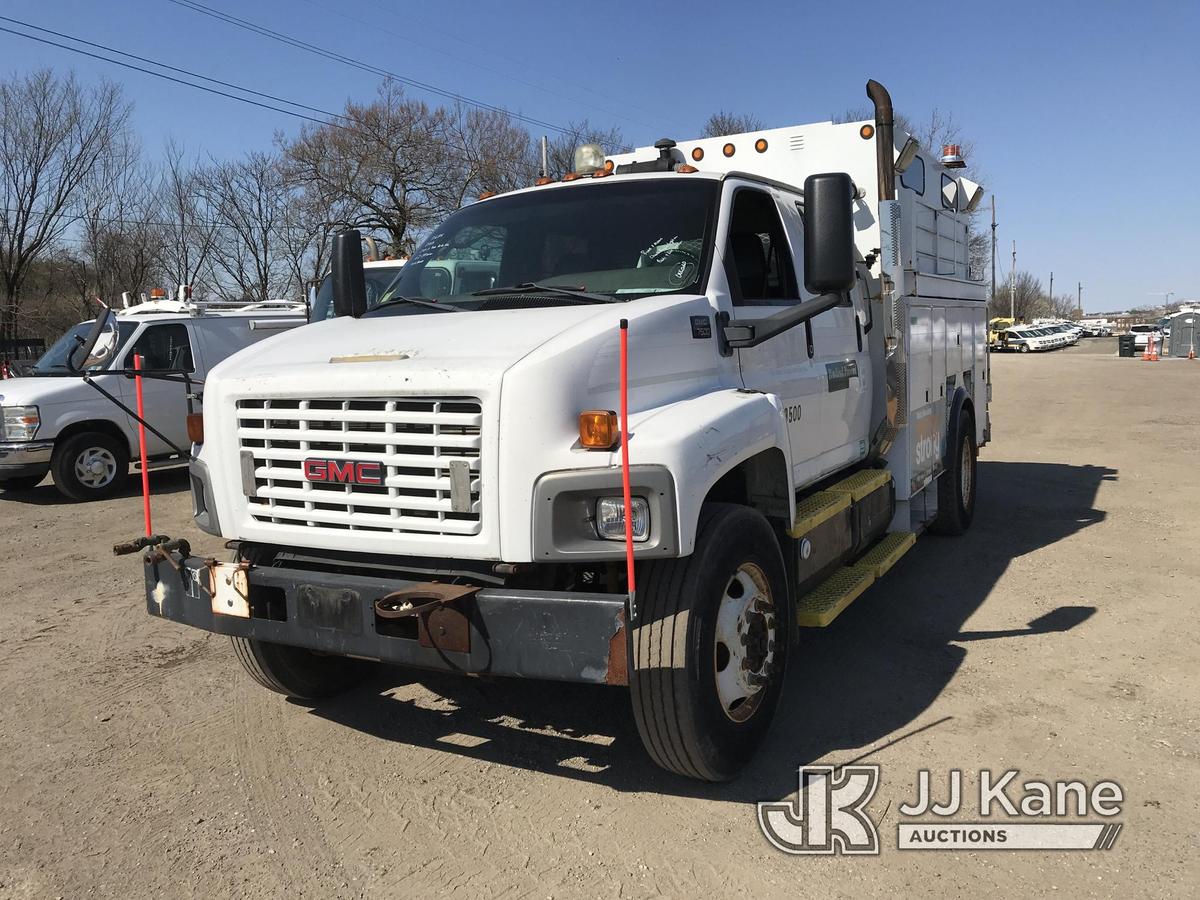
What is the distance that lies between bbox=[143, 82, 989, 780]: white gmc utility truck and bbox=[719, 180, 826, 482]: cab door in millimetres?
15

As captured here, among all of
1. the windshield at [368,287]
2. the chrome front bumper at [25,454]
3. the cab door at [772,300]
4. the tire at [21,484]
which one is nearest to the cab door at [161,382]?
the chrome front bumper at [25,454]

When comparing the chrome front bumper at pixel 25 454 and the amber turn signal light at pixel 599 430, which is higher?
the amber turn signal light at pixel 599 430

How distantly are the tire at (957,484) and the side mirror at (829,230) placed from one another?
401cm

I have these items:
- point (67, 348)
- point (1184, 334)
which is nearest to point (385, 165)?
point (67, 348)

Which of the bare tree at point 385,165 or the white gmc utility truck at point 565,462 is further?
the bare tree at point 385,165

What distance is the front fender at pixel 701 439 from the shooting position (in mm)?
3137

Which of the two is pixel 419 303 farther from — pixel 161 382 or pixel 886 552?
pixel 161 382

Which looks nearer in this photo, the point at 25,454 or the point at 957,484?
the point at 957,484

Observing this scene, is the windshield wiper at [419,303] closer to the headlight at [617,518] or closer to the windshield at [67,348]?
the headlight at [617,518]

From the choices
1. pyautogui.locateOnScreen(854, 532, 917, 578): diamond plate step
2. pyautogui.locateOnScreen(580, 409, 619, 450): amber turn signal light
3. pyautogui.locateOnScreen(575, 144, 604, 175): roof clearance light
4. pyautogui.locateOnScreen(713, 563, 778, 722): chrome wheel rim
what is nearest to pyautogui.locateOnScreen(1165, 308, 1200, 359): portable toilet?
pyautogui.locateOnScreen(854, 532, 917, 578): diamond plate step

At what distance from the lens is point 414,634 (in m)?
3.38

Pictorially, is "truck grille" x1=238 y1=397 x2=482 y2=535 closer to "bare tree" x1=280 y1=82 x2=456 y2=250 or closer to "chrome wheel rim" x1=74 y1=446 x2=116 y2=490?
"chrome wheel rim" x1=74 y1=446 x2=116 y2=490

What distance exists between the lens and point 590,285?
4.14 metres

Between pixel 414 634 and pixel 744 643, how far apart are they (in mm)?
1293
